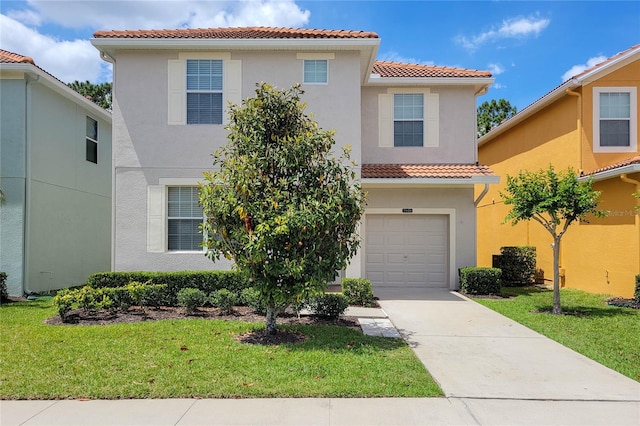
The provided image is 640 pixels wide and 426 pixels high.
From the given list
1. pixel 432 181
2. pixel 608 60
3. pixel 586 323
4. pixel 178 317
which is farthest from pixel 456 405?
pixel 608 60

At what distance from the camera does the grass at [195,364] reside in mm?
5070

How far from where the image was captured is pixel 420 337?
771 centimetres

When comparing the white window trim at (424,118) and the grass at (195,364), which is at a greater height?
the white window trim at (424,118)

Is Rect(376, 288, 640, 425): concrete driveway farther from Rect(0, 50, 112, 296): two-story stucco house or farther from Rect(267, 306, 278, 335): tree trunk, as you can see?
Rect(0, 50, 112, 296): two-story stucco house

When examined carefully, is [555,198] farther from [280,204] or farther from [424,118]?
[280,204]

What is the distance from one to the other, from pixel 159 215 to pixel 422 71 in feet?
29.2

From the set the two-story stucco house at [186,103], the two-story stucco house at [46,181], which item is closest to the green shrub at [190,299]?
the two-story stucco house at [186,103]

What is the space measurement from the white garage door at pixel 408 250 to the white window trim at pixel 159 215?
531cm

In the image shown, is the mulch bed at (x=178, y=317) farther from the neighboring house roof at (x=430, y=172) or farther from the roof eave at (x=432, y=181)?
the neighboring house roof at (x=430, y=172)

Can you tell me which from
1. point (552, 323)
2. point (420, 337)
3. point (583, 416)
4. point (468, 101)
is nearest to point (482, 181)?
point (468, 101)

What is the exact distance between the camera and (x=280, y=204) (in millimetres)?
6859

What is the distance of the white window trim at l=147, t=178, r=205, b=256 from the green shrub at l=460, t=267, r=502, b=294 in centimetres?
734

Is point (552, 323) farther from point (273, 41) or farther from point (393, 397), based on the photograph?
point (273, 41)

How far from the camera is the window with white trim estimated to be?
11.3m
